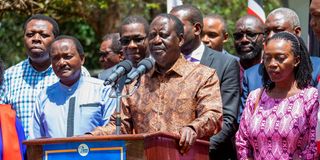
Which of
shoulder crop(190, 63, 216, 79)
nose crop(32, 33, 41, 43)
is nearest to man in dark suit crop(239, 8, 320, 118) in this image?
shoulder crop(190, 63, 216, 79)

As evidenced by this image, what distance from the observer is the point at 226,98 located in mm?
8398

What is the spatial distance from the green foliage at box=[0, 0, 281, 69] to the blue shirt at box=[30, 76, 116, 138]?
461cm

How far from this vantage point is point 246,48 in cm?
975

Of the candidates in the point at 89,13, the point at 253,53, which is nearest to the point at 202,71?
the point at 253,53

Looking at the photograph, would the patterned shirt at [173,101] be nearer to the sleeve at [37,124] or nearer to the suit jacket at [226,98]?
the suit jacket at [226,98]

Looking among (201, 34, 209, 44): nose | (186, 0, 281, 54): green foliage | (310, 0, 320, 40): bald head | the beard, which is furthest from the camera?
(186, 0, 281, 54): green foliage

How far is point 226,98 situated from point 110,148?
73.6 inches

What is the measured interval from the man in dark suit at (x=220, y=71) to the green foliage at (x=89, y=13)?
464cm

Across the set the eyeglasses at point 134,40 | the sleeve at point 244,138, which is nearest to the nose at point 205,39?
the eyeglasses at point 134,40

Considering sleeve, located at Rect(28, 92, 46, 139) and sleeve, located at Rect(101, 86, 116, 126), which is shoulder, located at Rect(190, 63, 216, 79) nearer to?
sleeve, located at Rect(101, 86, 116, 126)

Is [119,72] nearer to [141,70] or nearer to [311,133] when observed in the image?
[141,70]

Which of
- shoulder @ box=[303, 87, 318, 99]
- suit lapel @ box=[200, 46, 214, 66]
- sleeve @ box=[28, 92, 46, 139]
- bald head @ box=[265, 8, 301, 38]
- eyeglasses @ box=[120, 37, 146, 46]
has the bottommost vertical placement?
sleeve @ box=[28, 92, 46, 139]

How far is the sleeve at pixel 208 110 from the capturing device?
23.8ft

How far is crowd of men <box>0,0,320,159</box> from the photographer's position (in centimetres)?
755
